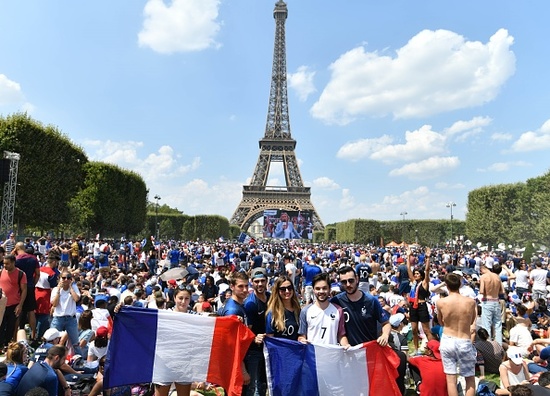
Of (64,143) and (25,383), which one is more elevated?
(64,143)

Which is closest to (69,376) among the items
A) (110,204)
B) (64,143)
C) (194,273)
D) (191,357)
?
(191,357)

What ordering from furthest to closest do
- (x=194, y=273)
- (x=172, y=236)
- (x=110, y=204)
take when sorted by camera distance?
(x=172, y=236) < (x=110, y=204) < (x=194, y=273)

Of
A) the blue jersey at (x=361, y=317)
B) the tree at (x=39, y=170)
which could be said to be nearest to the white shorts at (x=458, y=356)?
the blue jersey at (x=361, y=317)

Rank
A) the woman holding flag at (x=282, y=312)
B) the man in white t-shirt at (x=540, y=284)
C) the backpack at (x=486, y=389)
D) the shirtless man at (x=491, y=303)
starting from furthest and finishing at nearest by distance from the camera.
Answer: the man in white t-shirt at (x=540, y=284) < the shirtless man at (x=491, y=303) < the backpack at (x=486, y=389) < the woman holding flag at (x=282, y=312)

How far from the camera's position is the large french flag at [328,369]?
14.9 ft

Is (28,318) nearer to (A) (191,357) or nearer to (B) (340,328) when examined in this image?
(A) (191,357)

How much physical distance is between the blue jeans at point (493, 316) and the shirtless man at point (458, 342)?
411 cm

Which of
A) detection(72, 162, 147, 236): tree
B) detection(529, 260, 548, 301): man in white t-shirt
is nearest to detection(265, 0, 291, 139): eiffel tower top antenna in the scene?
detection(72, 162, 147, 236): tree

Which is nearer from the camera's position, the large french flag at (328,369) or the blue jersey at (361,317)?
the large french flag at (328,369)

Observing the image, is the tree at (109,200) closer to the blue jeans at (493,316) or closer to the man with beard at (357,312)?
the blue jeans at (493,316)

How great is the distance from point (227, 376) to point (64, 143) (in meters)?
33.0

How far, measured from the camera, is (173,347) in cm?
475

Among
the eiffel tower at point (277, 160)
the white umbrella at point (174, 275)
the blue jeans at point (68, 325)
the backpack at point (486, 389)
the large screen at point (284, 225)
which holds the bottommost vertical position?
the backpack at point (486, 389)

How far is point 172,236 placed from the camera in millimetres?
74875
